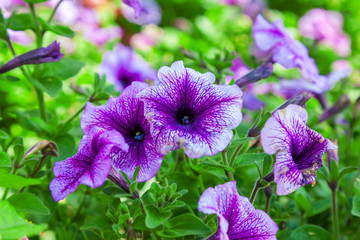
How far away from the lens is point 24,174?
0.83 meters

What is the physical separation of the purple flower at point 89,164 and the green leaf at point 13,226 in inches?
2.4

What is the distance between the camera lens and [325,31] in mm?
2484

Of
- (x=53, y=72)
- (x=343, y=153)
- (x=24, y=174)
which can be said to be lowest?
(x=343, y=153)

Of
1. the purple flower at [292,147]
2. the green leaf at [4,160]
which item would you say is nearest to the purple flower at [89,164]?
the green leaf at [4,160]

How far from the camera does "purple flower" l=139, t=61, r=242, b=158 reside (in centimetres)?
59

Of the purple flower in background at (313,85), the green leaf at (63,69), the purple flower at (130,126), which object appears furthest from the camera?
the purple flower in background at (313,85)

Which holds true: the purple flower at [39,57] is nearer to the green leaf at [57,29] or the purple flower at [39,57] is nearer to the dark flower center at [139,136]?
the green leaf at [57,29]

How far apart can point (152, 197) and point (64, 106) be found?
82 cm

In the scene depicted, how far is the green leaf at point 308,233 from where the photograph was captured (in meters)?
0.81

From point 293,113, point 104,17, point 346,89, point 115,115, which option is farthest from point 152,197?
point 104,17

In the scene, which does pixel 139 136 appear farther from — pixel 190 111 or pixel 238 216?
pixel 238 216

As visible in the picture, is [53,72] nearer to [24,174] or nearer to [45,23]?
[45,23]

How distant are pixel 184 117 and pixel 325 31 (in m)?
2.11

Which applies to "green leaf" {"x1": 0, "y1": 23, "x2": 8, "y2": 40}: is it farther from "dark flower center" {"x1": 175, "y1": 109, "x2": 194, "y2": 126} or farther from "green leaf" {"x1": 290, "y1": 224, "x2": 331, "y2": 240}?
"green leaf" {"x1": 290, "y1": 224, "x2": 331, "y2": 240}
